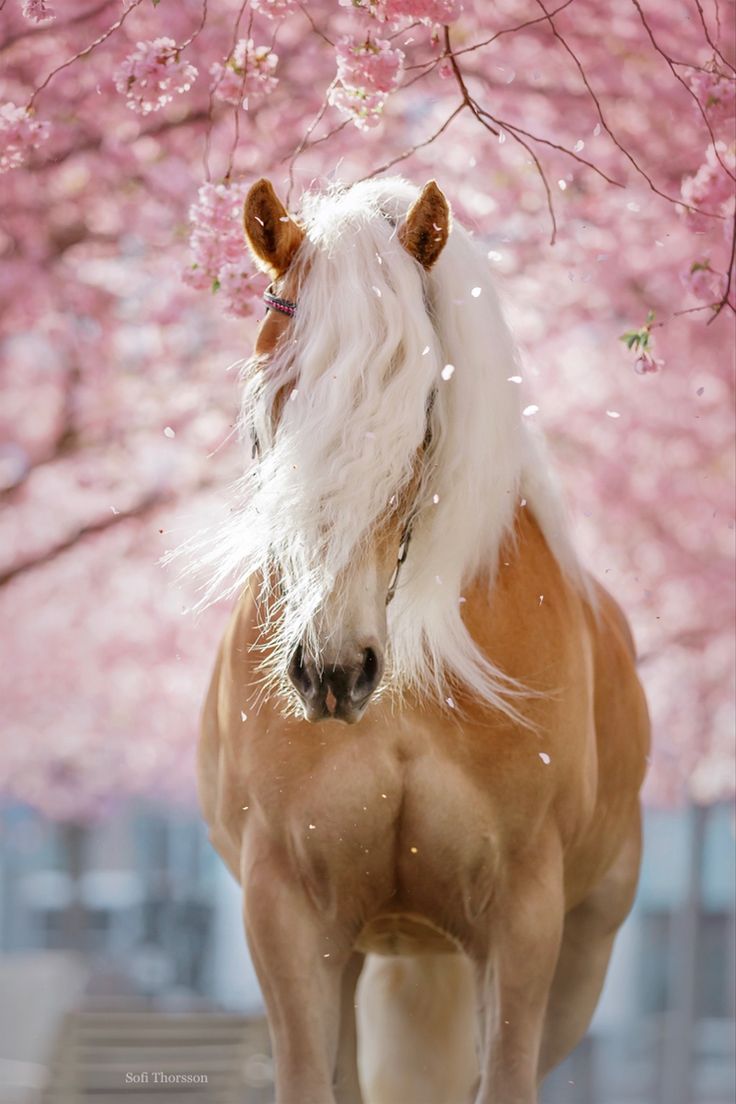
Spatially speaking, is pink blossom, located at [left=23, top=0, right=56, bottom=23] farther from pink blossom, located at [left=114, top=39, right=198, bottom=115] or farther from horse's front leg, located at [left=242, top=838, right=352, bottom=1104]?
horse's front leg, located at [left=242, top=838, right=352, bottom=1104]

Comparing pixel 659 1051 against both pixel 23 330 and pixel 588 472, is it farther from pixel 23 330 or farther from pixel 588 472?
pixel 23 330

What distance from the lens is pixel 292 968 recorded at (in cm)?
256

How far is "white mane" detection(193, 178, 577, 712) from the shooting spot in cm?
226

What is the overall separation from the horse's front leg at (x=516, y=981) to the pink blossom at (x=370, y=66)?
1476mm

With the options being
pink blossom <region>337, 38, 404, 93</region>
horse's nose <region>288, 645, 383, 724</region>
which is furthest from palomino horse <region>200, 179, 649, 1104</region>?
pink blossom <region>337, 38, 404, 93</region>

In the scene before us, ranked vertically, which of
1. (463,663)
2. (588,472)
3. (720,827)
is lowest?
(720,827)

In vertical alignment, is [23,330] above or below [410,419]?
below

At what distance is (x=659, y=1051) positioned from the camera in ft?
64.2

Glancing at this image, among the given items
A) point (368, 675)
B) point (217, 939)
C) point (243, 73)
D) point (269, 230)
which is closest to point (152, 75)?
point (243, 73)

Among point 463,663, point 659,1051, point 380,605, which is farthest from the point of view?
point 659,1051

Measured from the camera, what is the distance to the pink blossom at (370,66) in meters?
3.02

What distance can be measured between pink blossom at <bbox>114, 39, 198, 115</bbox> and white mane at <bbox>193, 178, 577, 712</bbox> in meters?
0.70

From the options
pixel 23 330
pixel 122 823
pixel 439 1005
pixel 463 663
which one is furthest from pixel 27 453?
pixel 122 823

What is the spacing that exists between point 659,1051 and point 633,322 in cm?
1465
